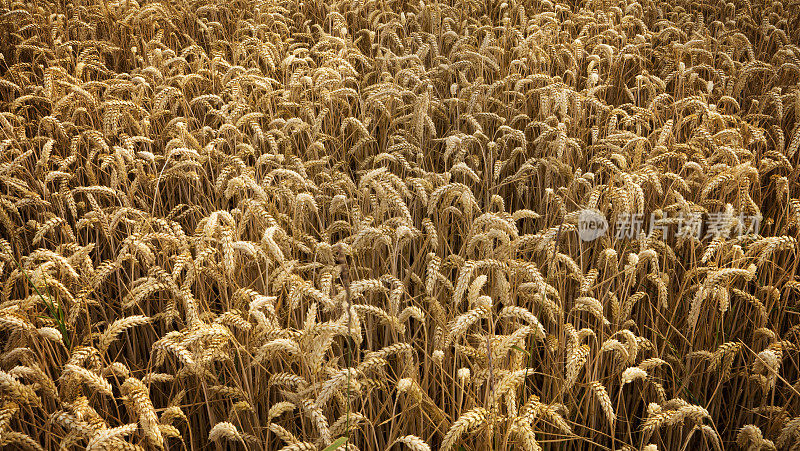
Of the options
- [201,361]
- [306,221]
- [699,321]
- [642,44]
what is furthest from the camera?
[642,44]

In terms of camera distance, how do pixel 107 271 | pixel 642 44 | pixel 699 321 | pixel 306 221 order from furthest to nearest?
1. pixel 642 44
2. pixel 306 221
3. pixel 699 321
4. pixel 107 271

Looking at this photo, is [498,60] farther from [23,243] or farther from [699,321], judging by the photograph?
[23,243]

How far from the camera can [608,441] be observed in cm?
166

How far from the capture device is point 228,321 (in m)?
→ 1.34

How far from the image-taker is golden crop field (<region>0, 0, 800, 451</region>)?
4.34 feet

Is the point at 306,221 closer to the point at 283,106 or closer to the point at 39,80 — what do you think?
the point at 283,106

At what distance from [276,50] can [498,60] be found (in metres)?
1.32

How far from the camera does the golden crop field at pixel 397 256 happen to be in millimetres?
1324

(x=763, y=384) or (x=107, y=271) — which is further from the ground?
(x=107, y=271)

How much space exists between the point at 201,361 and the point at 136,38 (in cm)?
309

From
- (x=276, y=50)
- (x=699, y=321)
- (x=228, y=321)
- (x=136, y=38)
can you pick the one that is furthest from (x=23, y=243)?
(x=699, y=321)

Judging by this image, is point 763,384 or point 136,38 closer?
point 763,384

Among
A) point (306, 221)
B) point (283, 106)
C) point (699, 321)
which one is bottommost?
point (699, 321)

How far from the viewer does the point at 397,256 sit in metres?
1.96
